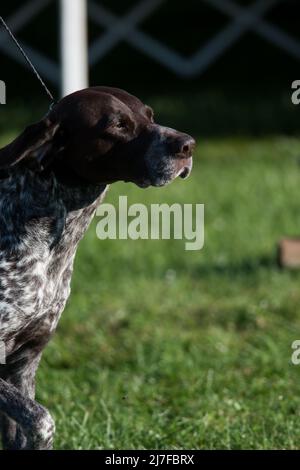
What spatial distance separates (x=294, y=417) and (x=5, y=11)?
14624mm

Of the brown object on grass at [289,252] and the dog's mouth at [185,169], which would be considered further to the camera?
the brown object on grass at [289,252]

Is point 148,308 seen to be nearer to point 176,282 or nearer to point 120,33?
point 176,282

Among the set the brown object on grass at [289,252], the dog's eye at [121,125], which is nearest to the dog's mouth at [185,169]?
the dog's eye at [121,125]

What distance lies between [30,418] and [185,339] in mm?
2941

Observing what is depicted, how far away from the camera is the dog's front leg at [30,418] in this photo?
4.27 metres

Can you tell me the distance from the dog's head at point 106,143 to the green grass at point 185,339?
1.35 m

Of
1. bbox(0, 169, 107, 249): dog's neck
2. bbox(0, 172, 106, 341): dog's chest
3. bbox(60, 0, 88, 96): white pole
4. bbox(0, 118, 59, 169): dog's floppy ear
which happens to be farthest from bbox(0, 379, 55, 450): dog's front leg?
bbox(60, 0, 88, 96): white pole

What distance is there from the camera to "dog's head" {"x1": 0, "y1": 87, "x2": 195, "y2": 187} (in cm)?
432

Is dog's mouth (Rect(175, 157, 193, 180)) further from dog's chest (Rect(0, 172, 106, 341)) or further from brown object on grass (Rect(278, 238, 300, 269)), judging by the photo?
brown object on grass (Rect(278, 238, 300, 269))

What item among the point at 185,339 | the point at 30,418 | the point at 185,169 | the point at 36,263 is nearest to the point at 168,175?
the point at 185,169

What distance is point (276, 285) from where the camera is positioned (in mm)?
8227

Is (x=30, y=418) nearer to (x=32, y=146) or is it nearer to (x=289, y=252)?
(x=32, y=146)

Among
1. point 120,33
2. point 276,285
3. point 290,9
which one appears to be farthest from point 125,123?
point 290,9

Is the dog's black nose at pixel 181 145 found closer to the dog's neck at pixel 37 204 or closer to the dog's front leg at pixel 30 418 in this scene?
the dog's neck at pixel 37 204
